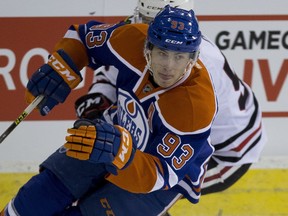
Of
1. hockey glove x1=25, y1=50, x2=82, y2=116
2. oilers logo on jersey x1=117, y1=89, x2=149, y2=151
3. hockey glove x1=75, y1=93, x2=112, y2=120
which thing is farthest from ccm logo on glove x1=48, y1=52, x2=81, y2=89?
hockey glove x1=75, y1=93, x2=112, y2=120

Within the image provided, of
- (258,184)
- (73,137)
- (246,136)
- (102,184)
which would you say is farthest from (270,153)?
(73,137)

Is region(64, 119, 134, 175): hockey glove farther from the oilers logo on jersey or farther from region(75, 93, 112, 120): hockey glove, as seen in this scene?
region(75, 93, 112, 120): hockey glove

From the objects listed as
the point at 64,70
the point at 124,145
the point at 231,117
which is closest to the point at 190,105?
the point at 124,145

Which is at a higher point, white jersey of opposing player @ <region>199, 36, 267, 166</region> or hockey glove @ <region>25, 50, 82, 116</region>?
hockey glove @ <region>25, 50, 82, 116</region>

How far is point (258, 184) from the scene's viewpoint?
395cm

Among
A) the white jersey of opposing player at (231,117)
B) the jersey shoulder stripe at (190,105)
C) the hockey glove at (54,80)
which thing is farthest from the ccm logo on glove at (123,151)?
the white jersey of opposing player at (231,117)

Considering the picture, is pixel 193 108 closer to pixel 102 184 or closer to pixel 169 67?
pixel 169 67

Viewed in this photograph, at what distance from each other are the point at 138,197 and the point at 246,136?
71 cm

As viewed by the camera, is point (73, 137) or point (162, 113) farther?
point (162, 113)

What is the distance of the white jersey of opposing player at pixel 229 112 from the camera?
320cm

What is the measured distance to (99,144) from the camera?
2453mm

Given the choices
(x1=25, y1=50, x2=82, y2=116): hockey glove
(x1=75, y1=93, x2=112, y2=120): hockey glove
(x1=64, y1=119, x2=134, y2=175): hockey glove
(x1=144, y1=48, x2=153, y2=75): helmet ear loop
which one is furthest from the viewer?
(x1=75, y1=93, x2=112, y2=120): hockey glove

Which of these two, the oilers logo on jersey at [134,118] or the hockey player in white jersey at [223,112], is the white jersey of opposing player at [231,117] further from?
the oilers logo on jersey at [134,118]

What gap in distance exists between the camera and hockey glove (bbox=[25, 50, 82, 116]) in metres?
2.97
